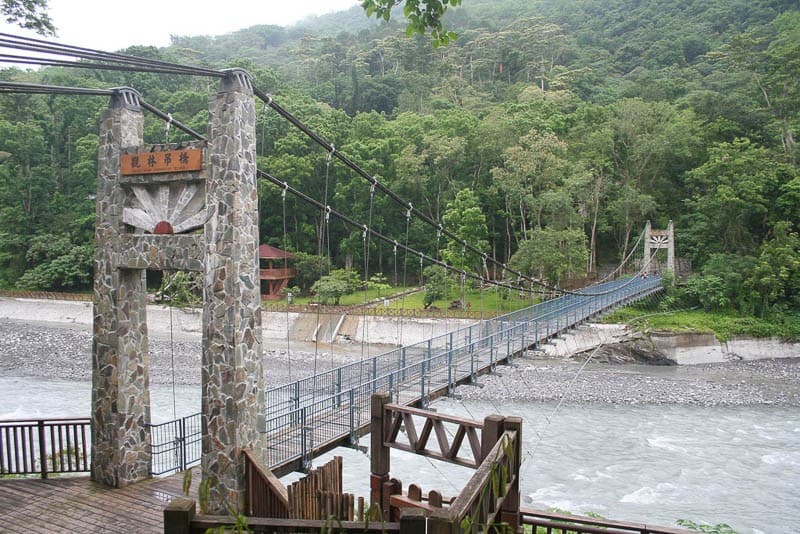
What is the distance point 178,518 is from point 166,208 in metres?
4.11

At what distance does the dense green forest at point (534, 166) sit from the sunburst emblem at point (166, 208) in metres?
9.42

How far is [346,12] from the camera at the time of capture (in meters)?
114

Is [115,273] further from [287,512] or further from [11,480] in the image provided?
[287,512]

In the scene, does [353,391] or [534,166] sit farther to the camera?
[534,166]

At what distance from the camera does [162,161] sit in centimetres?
570

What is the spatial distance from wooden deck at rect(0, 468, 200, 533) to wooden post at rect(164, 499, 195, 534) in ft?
10.5

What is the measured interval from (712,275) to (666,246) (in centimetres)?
240

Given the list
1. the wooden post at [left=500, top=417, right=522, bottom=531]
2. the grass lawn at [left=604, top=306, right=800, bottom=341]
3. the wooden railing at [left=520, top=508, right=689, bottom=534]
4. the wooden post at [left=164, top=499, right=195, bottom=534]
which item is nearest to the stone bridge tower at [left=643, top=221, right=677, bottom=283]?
the grass lawn at [left=604, top=306, right=800, bottom=341]

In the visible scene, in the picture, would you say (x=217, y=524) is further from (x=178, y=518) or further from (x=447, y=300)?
(x=447, y=300)

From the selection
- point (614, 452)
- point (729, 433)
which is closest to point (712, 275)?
point (729, 433)

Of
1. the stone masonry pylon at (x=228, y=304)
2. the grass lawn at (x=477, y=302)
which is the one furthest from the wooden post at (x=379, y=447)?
the grass lawn at (x=477, y=302)

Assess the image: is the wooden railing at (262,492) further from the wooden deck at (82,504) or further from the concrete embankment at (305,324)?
the concrete embankment at (305,324)

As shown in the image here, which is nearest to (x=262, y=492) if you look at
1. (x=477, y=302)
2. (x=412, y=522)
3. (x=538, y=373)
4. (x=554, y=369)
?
(x=412, y=522)

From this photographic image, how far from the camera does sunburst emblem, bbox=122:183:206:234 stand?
18.4ft
